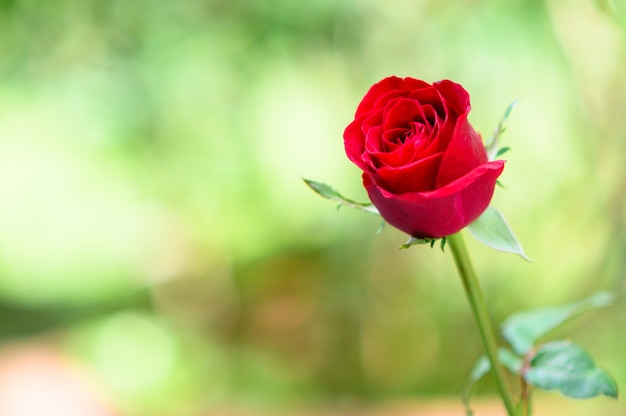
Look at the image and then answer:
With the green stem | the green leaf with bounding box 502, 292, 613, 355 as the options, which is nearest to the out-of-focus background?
the green leaf with bounding box 502, 292, 613, 355

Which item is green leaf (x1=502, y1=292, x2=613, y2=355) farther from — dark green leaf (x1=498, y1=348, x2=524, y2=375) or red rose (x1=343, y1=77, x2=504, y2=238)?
red rose (x1=343, y1=77, x2=504, y2=238)

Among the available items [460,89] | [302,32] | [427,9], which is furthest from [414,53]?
[460,89]

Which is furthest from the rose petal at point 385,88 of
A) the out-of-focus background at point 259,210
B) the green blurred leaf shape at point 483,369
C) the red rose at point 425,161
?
the out-of-focus background at point 259,210

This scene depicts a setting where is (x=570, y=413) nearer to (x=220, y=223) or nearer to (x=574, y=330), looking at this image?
(x=574, y=330)

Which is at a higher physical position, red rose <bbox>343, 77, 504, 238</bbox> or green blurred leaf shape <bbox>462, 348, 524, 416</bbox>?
red rose <bbox>343, 77, 504, 238</bbox>

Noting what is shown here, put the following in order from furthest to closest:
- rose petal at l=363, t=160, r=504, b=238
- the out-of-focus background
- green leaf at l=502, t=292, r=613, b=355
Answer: the out-of-focus background, green leaf at l=502, t=292, r=613, b=355, rose petal at l=363, t=160, r=504, b=238

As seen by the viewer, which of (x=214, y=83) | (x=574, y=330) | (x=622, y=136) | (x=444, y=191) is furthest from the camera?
(x=214, y=83)

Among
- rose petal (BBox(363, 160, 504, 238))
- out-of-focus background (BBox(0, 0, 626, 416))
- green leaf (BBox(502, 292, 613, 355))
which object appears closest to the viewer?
rose petal (BBox(363, 160, 504, 238))

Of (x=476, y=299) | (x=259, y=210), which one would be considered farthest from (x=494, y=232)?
(x=259, y=210)
